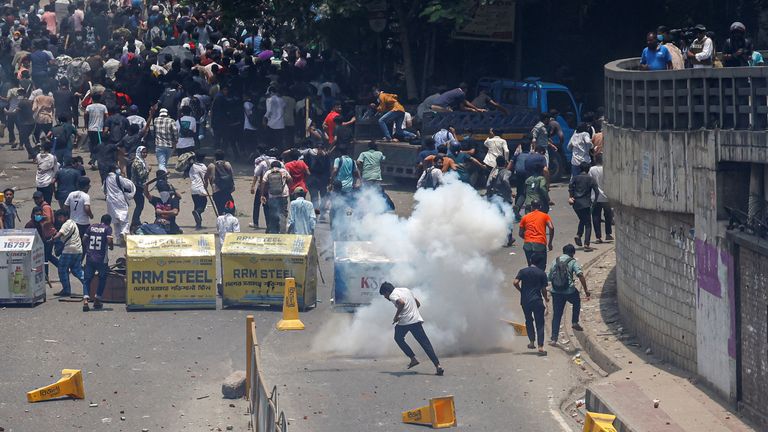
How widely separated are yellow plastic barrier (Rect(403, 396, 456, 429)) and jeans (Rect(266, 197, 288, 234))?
30.1 feet

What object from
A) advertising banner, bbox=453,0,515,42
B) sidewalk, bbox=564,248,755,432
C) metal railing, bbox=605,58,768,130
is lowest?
sidewalk, bbox=564,248,755,432

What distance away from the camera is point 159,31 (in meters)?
37.0

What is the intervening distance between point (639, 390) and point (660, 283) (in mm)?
2291

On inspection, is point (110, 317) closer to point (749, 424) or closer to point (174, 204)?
point (174, 204)

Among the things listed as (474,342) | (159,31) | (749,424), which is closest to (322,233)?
(474,342)

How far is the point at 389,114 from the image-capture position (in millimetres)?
28266

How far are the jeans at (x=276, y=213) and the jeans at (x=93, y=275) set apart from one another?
3956 millimetres

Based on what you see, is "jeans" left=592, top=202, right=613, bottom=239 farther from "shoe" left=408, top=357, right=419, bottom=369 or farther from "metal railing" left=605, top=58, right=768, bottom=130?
"shoe" left=408, top=357, right=419, bottom=369

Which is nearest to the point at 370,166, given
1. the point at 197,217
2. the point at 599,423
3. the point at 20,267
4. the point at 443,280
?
the point at 197,217

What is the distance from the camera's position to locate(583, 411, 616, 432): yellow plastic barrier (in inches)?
494

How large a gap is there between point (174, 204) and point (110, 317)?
13.1ft

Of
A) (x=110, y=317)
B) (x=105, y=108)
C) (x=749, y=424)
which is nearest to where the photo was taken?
→ (x=749, y=424)

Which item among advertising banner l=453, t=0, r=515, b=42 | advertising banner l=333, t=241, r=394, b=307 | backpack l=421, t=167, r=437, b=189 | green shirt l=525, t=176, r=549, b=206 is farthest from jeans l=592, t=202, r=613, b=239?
advertising banner l=453, t=0, r=515, b=42

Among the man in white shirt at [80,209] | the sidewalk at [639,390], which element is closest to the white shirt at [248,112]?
the man in white shirt at [80,209]
